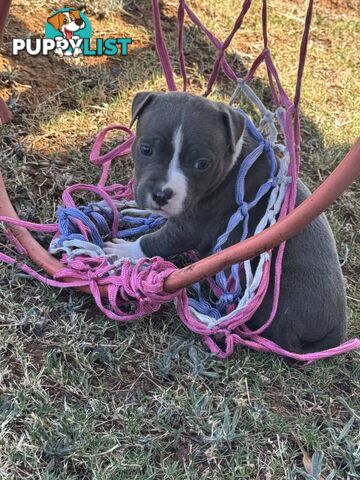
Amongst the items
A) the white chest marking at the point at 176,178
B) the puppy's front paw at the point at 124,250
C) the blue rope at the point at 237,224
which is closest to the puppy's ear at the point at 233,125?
the blue rope at the point at 237,224

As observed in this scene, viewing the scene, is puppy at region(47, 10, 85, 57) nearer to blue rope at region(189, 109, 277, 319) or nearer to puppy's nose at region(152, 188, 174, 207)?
blue rope at region(189, 109, 277, 319)

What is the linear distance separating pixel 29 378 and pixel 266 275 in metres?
→ 1.21

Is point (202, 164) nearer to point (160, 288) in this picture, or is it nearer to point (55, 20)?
point (160, 288)

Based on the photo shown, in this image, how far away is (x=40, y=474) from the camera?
2686mm

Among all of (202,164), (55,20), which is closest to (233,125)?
(202,164)

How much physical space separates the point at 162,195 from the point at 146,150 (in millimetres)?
279

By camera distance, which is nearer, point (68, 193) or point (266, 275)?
point (266, 275)

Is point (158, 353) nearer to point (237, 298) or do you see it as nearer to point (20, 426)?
point (237, 298)

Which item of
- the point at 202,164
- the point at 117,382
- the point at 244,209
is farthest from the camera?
the point at 244,209

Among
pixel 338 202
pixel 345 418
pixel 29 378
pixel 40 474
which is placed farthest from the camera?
pixel 338 202

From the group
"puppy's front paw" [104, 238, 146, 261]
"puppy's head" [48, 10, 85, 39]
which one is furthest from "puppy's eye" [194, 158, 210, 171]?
"puppy's head" [48, 10, 85, 39]

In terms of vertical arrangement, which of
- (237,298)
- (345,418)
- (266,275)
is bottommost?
(345,418)

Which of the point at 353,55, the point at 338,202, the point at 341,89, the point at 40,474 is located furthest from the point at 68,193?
the point at 353,55

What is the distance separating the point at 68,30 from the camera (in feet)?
17.3
